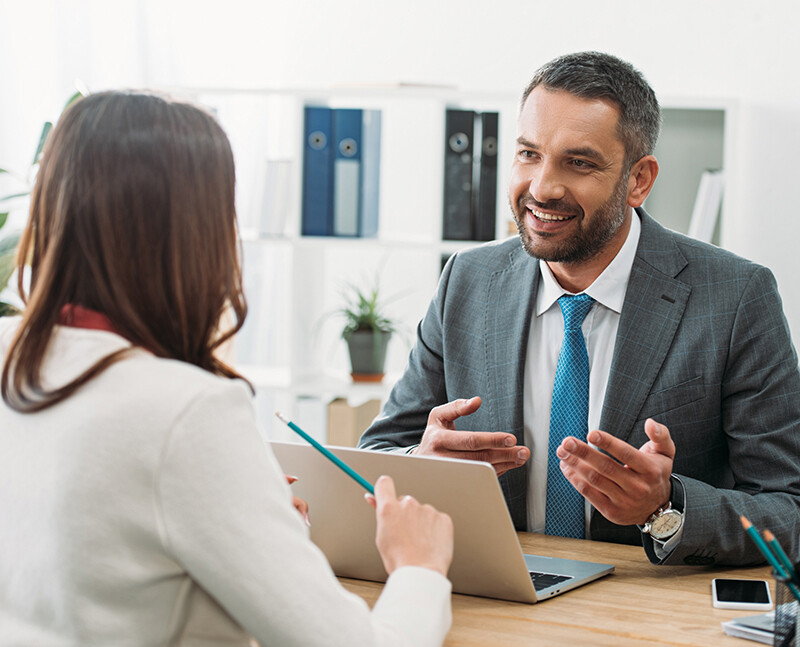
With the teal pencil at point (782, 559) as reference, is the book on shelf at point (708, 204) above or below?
above

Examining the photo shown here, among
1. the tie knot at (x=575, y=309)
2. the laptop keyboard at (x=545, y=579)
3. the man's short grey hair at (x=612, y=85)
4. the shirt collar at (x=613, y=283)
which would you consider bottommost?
the laptop keyboard at (x=545, y=579)

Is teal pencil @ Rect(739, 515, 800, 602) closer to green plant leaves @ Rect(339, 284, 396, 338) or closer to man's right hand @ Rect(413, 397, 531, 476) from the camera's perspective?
man's right hand @ Rect(413, 397, 531, 476)

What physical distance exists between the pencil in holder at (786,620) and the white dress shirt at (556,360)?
68 centimetres

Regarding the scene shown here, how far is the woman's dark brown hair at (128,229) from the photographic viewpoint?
2.86 feet

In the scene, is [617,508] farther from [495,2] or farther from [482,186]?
[495,2]

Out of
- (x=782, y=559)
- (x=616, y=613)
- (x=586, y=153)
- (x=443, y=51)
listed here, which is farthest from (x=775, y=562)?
(x=443, y=51)

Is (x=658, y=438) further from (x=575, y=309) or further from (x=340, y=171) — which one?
(x=340, y=171)

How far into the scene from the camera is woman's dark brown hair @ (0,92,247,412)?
871 millimetres

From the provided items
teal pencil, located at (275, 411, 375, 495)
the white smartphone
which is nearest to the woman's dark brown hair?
teal pencil, located at (275, 411, 375, 495)

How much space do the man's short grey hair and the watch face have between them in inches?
27.9

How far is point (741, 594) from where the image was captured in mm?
1202

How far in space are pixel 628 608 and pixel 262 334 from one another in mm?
2351

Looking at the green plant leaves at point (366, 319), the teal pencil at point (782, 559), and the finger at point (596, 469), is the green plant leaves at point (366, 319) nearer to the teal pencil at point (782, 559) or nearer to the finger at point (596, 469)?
the finger at point (596, 469)

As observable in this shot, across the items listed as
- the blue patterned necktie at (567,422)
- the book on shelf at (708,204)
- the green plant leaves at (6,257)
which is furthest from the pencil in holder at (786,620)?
the book on shelf at (708,204)
